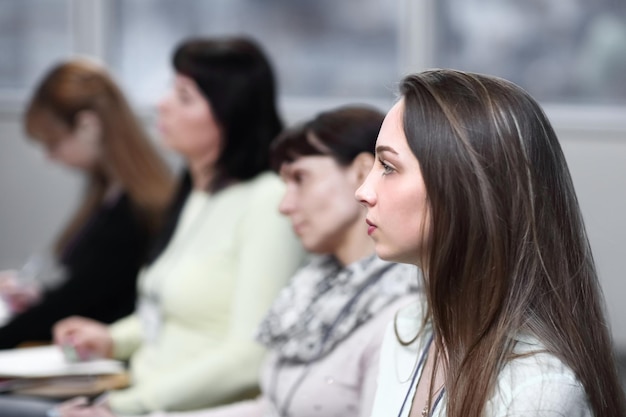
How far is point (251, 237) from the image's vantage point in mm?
2268

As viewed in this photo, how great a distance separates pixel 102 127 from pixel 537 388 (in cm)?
205

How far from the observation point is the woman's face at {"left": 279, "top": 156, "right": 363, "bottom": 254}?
193cm

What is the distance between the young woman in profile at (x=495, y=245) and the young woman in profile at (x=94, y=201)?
1664 millimetres

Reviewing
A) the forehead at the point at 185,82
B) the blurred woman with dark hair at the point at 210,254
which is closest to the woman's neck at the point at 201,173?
the blurred woman with dark hair at the point at 210,254

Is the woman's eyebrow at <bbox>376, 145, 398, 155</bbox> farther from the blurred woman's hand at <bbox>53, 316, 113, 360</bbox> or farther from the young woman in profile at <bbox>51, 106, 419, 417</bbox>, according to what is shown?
the blurred woman's hand at <bbox>53, 316, 113, 360</bbox>

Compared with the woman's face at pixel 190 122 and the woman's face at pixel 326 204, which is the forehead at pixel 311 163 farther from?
the woman's face at pixel 190 122

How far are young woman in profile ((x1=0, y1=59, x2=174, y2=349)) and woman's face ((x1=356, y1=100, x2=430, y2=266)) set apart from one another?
1637mm

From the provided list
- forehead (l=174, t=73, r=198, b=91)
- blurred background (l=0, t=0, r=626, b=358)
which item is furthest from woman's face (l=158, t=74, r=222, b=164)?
blurred background (l=0, t=0, r=626, b=358)

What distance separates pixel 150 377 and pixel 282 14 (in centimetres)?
254

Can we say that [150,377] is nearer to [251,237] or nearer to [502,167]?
[251,237]

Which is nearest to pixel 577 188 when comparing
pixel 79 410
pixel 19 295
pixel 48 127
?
pixel 48 127

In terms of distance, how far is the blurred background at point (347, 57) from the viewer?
405 cm

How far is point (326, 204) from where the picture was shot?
1.93m

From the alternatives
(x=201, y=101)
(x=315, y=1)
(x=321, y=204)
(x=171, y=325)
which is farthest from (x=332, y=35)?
(x=321, y=204)
